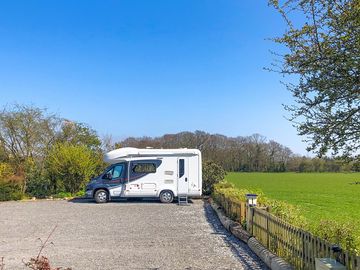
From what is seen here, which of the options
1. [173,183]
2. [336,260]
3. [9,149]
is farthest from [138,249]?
[9,149]

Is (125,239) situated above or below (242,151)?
below

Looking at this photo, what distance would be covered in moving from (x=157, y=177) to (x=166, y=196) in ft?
3.17

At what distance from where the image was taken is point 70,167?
2122 centimetres

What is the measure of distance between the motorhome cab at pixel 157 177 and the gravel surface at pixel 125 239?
6.40ft

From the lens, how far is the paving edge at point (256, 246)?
617 cm

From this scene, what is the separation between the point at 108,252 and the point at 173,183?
31.7 feet

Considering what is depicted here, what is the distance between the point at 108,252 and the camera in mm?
7941

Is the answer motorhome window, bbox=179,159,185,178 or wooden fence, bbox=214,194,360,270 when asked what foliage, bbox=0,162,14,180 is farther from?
wooden fence, bbox=214,194,360,270

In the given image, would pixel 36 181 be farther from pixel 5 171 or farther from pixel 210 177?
pixel 210 177

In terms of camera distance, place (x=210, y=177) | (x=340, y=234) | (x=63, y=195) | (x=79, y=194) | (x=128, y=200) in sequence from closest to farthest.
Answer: (x=340, y=234) < (x=128, y=200) < (x=210, y=177) < (x=63, y=195) < (x=79, y=194)

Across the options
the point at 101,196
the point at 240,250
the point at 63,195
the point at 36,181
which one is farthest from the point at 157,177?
the point at 240,250

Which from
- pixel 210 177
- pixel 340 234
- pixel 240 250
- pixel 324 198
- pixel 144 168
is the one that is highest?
pixel 144 168

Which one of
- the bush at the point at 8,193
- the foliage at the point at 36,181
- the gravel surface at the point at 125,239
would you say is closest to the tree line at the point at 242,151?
the foliage at the point at 36,181

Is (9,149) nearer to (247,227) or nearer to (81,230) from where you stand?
(81,230)
